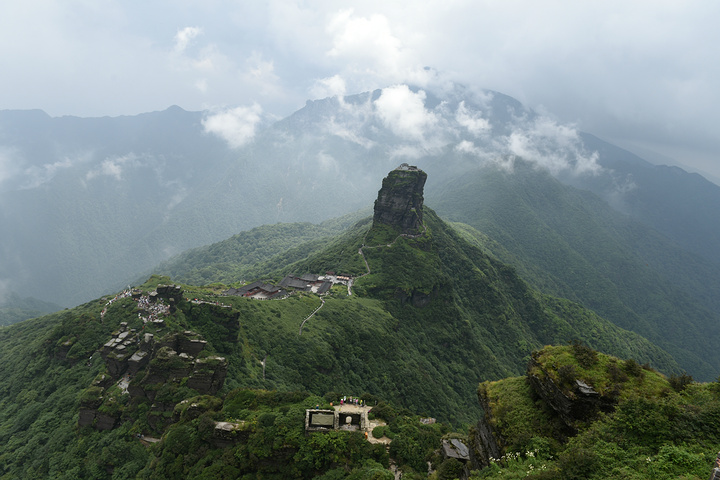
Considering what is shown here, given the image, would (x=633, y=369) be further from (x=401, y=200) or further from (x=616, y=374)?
(x=401, y=200)

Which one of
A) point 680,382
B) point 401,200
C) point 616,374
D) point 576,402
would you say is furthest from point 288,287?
point 680,382

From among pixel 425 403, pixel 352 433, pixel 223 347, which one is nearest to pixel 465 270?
pixel 425 403

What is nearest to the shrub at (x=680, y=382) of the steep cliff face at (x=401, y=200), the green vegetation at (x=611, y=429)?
the green vegetation at (x=611, y=429)

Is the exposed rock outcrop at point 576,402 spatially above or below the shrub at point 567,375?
below

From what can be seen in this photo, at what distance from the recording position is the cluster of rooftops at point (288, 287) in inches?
3501

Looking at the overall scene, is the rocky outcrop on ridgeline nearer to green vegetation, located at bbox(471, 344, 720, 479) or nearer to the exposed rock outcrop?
green vegetation, located at bbox(471, 344, 720, 479)

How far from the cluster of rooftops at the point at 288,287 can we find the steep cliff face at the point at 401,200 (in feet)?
101

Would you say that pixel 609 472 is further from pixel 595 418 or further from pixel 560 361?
pixel 560 361

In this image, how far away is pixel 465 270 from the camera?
131 meters

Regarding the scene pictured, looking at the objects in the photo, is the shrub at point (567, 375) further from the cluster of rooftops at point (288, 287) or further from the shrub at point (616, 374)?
the cluster of rooftops at point (288, 287)

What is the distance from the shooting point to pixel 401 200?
11875cm

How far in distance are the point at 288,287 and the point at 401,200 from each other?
49.0m

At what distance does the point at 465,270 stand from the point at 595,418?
114742 millimetres

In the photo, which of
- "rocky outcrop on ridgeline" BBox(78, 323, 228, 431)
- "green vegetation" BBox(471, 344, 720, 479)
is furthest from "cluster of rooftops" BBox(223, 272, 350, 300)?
"green vegetation" BBox(471, 344, 720, 479)
